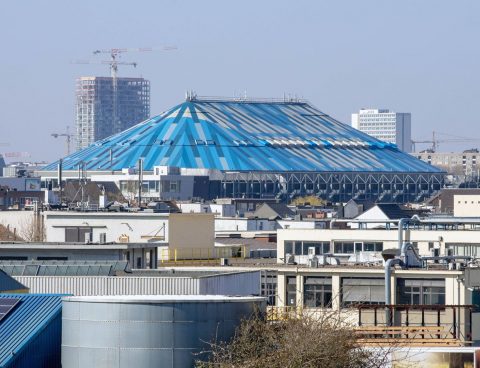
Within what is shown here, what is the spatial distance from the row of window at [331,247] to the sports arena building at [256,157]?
9342 centimetres

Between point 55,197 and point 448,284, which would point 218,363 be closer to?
point 448,284

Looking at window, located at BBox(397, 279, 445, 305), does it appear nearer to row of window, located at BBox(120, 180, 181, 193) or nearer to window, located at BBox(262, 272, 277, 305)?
window, located at BBox(262, 272, 277, 305)

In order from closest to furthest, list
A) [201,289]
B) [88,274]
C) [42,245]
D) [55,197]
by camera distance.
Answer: [201,289]
[88,274]
[42,245]
[55,197]

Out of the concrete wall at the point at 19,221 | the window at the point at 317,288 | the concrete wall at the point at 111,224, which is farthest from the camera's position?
the concrete wall at the point at 19,221

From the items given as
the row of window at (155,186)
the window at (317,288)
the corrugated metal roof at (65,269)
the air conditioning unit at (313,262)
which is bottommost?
the window at (317,288)

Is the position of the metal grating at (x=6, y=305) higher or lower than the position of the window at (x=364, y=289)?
higher

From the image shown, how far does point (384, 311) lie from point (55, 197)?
76.3 meters

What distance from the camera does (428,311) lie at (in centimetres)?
2894

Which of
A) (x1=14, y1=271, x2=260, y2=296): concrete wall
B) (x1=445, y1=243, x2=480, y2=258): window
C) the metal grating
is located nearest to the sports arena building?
(x1=445, y1=243, x2=480, y2=258): window

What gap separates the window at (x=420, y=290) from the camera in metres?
40.1

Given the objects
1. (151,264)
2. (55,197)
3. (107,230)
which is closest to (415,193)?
(55,197)

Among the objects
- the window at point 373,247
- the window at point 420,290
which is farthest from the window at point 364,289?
the window at point 373,247

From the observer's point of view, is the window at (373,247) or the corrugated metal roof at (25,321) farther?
the window at (373,247)

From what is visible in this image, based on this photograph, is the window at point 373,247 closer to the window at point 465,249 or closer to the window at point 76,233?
the window at point 465,249
